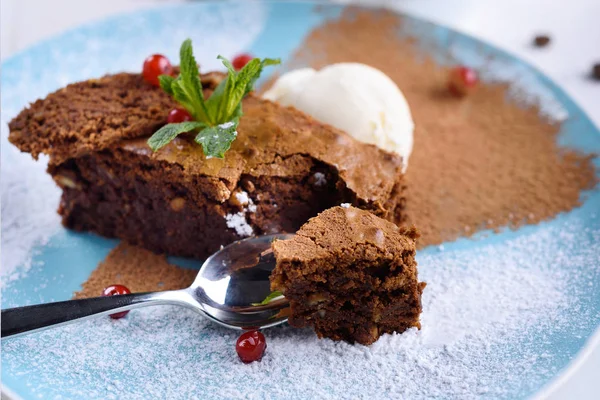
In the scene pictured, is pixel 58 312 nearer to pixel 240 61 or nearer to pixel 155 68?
pixel 155 68

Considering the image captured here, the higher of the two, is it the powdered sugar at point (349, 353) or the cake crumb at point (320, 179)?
the cake crumb at point (320, 179)

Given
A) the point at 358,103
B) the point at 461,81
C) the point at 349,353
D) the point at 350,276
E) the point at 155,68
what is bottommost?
the point at 349,353

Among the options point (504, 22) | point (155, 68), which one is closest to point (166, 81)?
point (155, 68)

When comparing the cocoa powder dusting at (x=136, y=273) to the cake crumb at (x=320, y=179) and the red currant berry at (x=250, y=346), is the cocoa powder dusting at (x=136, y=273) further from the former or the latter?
the cake crumb at (x=320, y=179)

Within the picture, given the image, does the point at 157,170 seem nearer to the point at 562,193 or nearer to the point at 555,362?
the point at 555,362

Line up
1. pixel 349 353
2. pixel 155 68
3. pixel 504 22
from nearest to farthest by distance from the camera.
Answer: pixel 349 353 → pixel 155 68 → pixel 504 22

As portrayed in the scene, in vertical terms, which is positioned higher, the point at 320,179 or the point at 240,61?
the point at 240,61

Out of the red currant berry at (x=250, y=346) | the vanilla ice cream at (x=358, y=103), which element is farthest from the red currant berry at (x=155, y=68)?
the red currant berry at (x=250, y=346)
